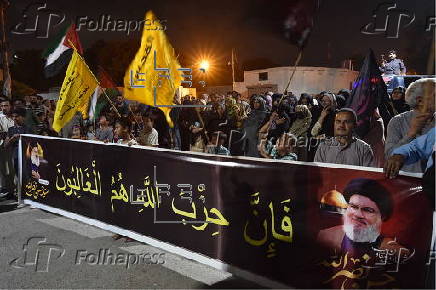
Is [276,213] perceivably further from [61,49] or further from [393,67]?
[393,67]

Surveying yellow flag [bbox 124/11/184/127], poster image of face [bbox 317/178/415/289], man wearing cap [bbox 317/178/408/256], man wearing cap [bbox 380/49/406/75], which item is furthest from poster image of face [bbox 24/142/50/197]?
man wearing cap [bbox 380/49/406/75]

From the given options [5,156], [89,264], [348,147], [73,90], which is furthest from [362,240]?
[5,156]

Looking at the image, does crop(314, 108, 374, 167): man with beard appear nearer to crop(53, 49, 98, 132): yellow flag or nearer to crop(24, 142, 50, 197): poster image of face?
crop(53, 49, 98, 132): yellow flag

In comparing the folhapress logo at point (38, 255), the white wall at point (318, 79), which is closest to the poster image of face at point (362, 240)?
the folhapress logo at point (38, 255)

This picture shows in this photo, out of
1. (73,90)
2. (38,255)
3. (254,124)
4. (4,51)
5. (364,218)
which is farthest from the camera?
(4,51)

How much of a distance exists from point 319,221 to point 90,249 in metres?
2.97

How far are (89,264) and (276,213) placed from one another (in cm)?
225

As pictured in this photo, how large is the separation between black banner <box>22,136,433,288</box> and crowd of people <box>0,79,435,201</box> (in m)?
0.56

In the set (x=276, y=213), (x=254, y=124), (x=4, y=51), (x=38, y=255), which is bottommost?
(x=38, y=255)

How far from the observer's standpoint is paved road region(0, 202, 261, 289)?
421cm

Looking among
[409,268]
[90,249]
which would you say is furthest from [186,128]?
[409,268]

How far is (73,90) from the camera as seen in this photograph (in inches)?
274

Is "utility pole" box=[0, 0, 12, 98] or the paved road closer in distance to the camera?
the paved road

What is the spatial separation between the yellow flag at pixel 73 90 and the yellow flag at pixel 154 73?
167 centimetres
